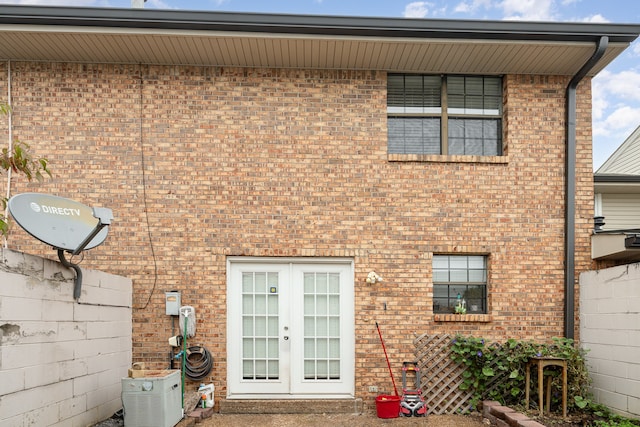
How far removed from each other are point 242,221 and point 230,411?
276 centimetres

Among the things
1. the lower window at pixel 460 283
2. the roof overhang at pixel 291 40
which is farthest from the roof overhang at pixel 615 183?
the lower window at pixel 460 283

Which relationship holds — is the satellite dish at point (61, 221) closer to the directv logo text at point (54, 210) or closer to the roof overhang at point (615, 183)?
the directv logo text at point (54, 210)

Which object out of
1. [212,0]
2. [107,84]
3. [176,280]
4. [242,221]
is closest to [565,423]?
[242,221]

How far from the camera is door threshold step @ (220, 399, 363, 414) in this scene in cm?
725

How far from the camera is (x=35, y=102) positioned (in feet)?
24.4

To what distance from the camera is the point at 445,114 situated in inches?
314

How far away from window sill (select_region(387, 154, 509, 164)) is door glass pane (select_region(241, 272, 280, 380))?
258cm

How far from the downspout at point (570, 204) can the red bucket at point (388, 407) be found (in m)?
2.77

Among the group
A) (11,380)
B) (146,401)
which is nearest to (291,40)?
(146,401)

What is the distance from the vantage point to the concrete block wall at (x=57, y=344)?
180 inches

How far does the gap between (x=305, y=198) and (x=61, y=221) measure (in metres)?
3.42

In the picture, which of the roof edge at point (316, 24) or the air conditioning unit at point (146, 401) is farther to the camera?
the roof edge at point (316, 24)

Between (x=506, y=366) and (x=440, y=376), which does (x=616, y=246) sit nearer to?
(x=506, y=366)

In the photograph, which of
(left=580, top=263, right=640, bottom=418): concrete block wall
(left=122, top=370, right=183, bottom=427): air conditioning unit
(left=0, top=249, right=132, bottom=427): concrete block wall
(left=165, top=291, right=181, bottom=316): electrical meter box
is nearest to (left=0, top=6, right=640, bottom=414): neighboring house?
(left=165, top=291, right=181, bottom=316): electrical meter box
